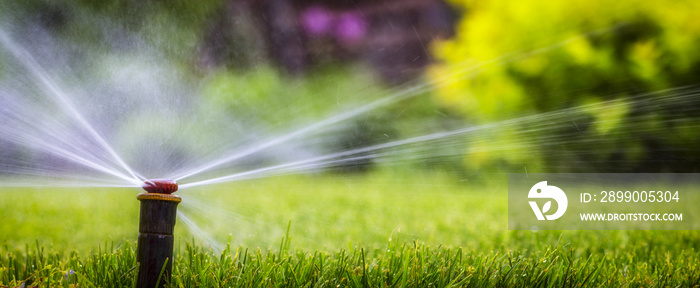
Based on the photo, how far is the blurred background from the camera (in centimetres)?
630

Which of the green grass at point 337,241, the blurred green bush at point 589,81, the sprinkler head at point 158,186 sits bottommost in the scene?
the green grass at point 337,241

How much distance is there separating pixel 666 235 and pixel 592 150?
8.74 feet

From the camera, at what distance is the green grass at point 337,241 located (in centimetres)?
182

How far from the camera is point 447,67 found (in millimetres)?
6855

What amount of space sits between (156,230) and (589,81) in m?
5.71

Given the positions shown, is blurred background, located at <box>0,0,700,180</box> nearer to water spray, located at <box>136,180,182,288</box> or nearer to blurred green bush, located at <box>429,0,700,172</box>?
blurred green bush, located at <box>429,0,700,172</box>

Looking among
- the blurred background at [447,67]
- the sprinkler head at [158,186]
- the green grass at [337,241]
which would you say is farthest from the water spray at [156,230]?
the blurred background at [447,67]
